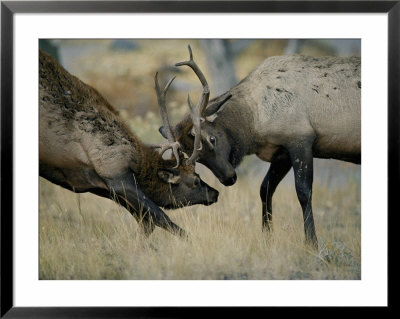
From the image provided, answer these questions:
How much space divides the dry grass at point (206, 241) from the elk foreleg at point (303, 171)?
0.28 ft

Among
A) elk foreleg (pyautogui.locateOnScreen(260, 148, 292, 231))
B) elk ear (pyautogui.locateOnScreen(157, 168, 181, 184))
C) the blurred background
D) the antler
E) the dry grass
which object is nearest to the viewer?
the dry grass

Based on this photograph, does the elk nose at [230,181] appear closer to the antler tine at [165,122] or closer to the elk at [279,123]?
the elk at [279,123]

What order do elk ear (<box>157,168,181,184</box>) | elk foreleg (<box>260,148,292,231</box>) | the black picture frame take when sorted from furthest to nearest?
elk foreleg (<box>260,148,292,231</box>)
elk ear (<box>157,168,181,184</box>)
the black picture frame

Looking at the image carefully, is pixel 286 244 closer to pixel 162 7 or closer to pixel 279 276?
pixel 279 276

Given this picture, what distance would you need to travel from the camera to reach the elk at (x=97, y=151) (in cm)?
550

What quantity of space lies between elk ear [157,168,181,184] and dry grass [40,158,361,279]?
28cm

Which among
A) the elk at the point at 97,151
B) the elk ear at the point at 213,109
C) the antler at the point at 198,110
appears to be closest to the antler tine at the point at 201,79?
the antler at the point at 198,110

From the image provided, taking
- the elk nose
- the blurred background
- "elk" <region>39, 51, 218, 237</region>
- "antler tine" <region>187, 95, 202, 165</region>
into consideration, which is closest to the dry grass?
"elk" <region>39, 51, 218, 237</region>

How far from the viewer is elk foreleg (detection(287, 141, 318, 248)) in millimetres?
5797

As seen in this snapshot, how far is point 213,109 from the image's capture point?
6.06 metres

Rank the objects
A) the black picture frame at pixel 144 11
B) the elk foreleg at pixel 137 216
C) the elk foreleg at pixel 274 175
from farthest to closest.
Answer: the elk foreleg at pixel 274 175
the elk foreleg at pixel 137 216
the black picture frame at pixel 144 11

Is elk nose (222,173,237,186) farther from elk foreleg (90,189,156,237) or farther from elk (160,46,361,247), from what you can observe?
elk foreleg (90,189,156,237)

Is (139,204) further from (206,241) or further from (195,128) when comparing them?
(195,128)

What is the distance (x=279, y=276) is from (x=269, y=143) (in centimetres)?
145
